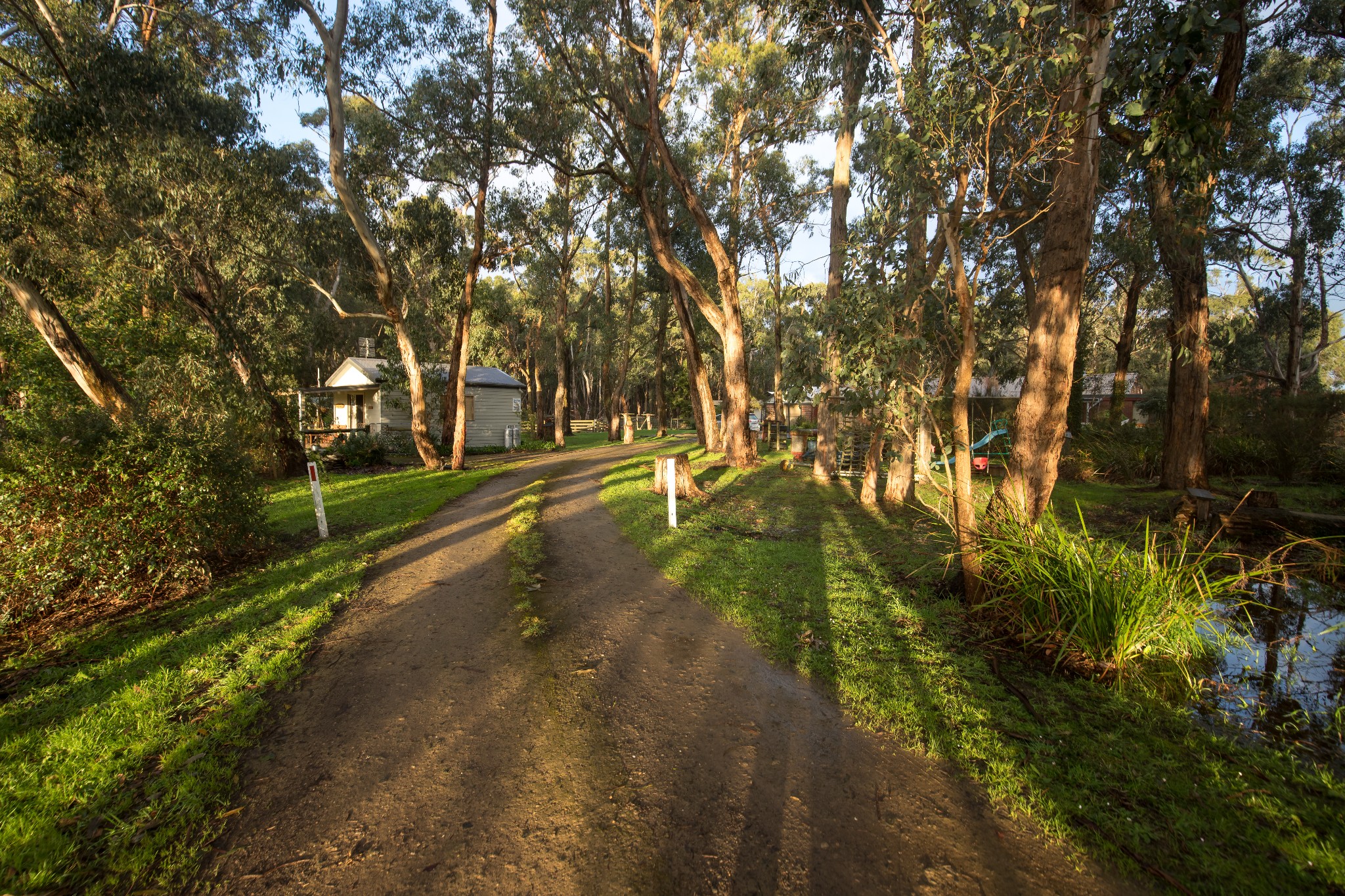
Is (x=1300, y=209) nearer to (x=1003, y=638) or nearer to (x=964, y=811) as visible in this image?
(x=1003, y=638)

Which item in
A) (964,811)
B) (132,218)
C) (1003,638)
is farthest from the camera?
(132,218)

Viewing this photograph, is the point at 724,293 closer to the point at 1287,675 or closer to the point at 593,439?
the point at 1287,675

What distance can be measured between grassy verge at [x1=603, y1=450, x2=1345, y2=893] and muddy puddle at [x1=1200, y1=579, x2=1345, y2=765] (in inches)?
16.5

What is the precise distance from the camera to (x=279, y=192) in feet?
54.1

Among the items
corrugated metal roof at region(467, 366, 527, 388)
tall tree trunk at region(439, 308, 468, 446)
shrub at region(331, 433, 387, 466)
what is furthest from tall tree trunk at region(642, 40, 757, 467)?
corrugated metal roof at region(467, 366, 527, 388)

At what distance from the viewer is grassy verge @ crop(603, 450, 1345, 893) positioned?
257cm

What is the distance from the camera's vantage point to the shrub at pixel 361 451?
1942cm

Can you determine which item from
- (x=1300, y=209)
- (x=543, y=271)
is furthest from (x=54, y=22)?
(x=1300, y=209)

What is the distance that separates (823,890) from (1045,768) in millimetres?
1562

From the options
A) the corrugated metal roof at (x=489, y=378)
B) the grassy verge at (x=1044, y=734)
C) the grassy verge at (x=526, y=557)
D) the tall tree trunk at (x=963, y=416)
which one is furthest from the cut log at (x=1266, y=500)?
the corrugated metal roof at (x=489, y=378)

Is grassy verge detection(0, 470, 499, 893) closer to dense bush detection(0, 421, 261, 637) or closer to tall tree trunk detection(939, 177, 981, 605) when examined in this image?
dense bush detection(0, 421, 261, 637)

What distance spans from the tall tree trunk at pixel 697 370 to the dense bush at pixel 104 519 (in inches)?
591

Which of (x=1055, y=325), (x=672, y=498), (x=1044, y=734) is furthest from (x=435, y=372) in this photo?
(x=1044, y=734)

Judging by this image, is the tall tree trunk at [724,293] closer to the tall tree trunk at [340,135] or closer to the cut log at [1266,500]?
the tall tree trunk at [340,135]
